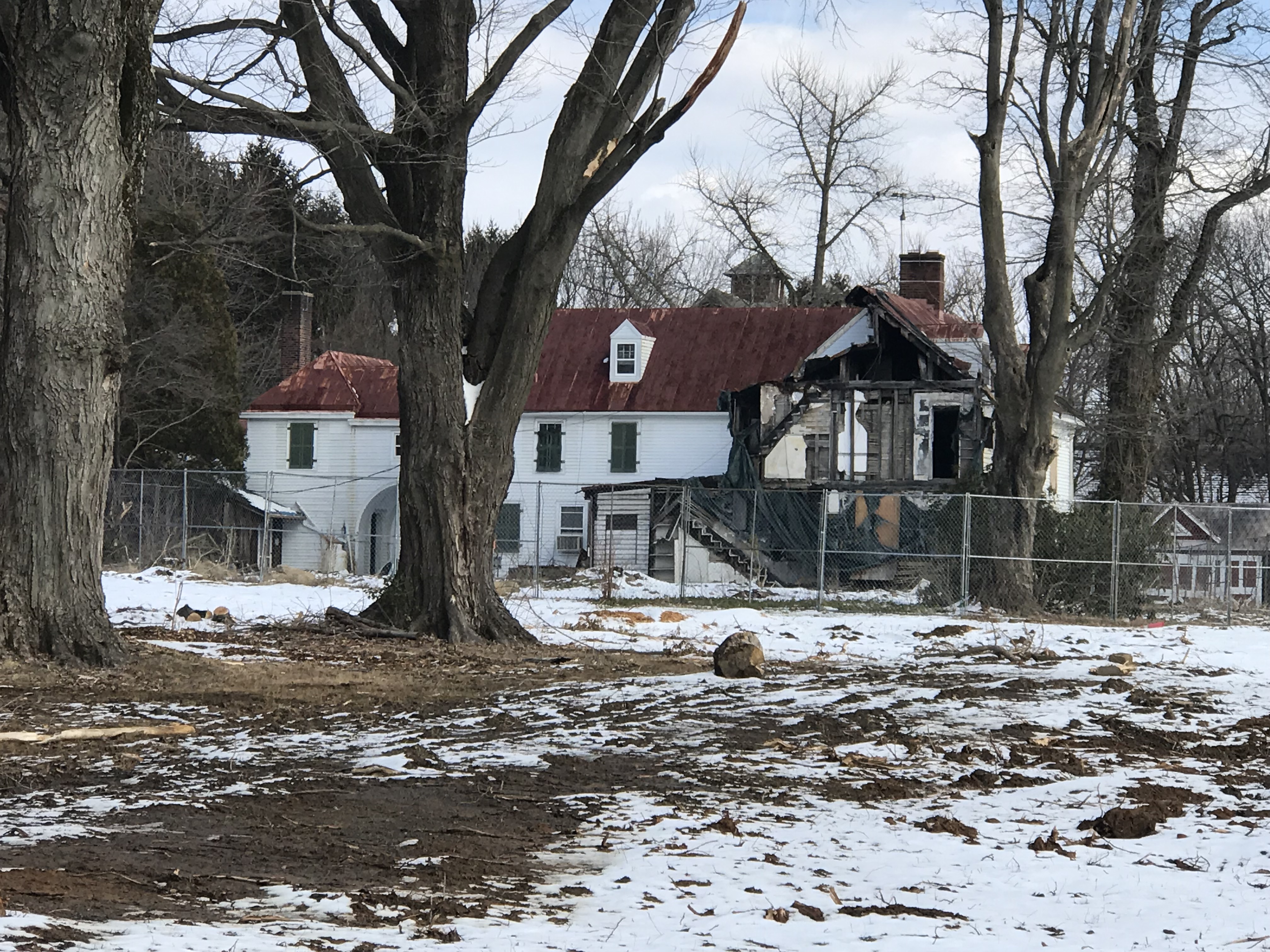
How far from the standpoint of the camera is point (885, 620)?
20422 mm

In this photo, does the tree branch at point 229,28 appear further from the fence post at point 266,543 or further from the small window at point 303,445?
the small window at point 303,445

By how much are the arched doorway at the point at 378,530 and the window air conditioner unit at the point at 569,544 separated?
4427 mm

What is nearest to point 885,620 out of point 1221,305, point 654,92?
point 654,92

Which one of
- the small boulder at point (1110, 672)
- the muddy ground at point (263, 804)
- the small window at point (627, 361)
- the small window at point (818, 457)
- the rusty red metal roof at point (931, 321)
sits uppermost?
the rusty red metal roof at point (931, 321)

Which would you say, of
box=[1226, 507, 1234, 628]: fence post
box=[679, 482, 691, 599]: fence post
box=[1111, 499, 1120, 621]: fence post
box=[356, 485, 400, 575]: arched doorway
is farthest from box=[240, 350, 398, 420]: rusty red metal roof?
box=[1226, 507, 1234, 628]: fence post

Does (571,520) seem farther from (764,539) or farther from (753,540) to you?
(753,540)

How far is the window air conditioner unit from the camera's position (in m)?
40.8

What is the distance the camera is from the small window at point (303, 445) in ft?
143

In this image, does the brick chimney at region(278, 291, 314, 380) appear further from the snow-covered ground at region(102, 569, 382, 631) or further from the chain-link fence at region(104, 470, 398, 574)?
the snow-covered ground at region(102, 569, 382, 631)

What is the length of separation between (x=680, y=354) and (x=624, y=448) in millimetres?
3083

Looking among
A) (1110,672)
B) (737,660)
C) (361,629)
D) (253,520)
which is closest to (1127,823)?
(737,660)

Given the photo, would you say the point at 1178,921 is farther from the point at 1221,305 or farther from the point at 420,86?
the point at 1221,305

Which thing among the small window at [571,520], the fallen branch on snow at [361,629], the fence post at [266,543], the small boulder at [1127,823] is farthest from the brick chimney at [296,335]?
the small boulder at [1127,823]

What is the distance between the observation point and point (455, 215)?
14969 millimetres
